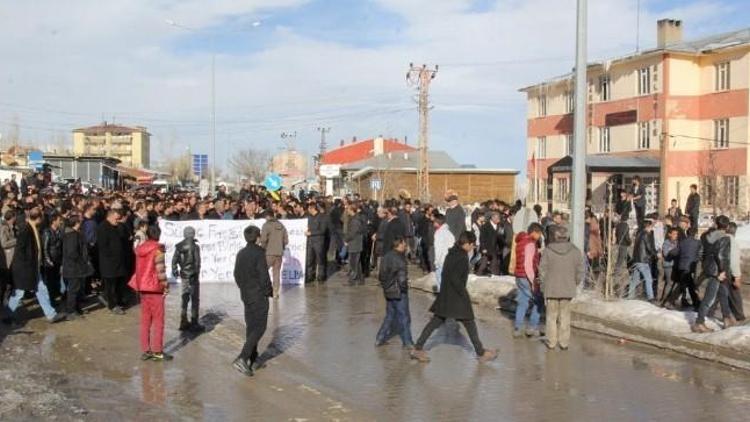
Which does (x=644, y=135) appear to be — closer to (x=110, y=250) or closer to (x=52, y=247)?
(x=110, y=250)

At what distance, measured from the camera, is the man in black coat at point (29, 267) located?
12.5 metres

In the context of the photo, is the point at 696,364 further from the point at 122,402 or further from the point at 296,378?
the point at 122,402

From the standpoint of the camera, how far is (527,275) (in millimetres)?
12039

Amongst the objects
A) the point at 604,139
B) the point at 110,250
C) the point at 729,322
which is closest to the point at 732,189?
the point at 604,139

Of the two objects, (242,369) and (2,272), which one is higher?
(2,272)

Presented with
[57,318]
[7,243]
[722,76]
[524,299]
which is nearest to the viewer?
[524,299]

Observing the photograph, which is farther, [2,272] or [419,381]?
[2,272]

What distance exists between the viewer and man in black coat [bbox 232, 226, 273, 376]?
31.8 feet

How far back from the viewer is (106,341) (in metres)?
11.6

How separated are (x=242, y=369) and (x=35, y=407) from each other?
7.82 feet

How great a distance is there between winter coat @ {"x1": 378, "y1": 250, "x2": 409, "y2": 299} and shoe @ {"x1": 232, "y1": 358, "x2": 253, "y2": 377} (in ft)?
7.39

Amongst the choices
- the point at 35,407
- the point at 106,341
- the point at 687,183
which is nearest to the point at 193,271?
the point at 106,341

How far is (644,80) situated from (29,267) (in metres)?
43.6

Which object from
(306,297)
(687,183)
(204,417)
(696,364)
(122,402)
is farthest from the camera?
(687,183)
